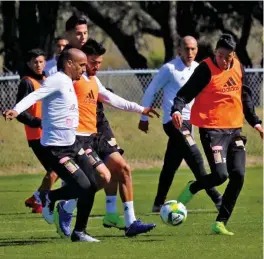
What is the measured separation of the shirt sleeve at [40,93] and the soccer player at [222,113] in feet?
5.14

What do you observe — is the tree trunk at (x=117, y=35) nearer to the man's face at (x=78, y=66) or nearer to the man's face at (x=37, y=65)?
the man's face at (x=37, y=65)

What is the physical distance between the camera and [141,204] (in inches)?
600

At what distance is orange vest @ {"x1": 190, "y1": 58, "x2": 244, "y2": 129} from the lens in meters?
11.6

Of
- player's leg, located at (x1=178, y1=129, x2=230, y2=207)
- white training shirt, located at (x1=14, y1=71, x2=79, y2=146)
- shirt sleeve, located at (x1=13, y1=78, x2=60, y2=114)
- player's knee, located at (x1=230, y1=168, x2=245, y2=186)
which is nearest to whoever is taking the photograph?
shirt sleeve, located at (x1=13, y1=78, x2=60, y2=114)

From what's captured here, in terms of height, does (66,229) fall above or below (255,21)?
above

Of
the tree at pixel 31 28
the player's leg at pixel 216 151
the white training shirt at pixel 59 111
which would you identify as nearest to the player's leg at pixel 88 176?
the white training shirt at pixel 59 111

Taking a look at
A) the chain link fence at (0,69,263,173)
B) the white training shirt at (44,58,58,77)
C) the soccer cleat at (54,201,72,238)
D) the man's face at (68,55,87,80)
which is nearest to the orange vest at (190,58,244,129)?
the man's face at (68,55,87,80)

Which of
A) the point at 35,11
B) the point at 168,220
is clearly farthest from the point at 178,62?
the point at 35,11

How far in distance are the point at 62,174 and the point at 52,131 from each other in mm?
431

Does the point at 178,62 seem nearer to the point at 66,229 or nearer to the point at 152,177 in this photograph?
the point at 66,229

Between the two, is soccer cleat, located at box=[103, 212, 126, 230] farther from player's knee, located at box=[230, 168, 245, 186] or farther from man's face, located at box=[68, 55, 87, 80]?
man's face, located at box=[68, 55, 87, 80]

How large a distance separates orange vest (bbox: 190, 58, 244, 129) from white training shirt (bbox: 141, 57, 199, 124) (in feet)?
7.61

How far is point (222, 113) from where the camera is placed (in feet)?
38.2

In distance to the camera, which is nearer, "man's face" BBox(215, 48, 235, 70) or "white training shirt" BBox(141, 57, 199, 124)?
"man's face" BBox(215, 48, 235, 70)
